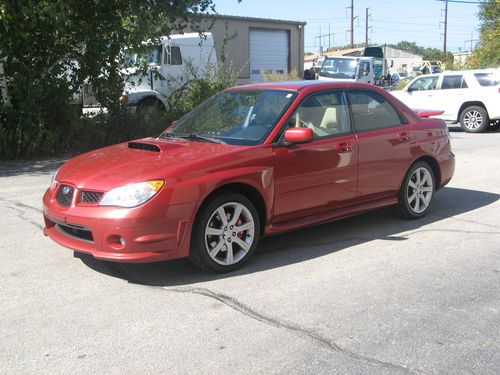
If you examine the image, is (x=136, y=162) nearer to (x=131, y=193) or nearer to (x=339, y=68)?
(x=131, y=193)

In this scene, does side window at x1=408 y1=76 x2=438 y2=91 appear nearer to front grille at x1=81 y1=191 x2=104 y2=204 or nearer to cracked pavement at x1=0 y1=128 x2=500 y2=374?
cracked pavement at x1=0 y1=128 x2=500 y2=374

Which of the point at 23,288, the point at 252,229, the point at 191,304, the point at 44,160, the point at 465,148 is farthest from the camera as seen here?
the point at 465,148

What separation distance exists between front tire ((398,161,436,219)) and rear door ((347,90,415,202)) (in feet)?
0.51

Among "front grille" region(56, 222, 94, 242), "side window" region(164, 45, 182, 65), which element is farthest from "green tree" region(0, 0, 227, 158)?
"front grille" region(56, 222, 94, 242)

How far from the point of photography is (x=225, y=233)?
4.73 m

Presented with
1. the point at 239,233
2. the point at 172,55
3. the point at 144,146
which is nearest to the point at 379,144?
the point at 239,233

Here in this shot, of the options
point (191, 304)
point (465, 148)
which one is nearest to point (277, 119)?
point (191, 304)

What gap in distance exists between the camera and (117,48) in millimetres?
12359

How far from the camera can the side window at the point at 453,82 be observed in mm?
16947

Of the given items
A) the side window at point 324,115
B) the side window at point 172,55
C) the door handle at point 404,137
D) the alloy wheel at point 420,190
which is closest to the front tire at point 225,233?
the side window at point 324,115

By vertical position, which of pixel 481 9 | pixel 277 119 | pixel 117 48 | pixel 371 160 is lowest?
pixel 371 160

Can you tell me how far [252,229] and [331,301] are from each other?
3.41 feet

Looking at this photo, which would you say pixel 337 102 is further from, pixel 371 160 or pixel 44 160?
pixel 44 160

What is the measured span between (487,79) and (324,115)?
12.8 m
